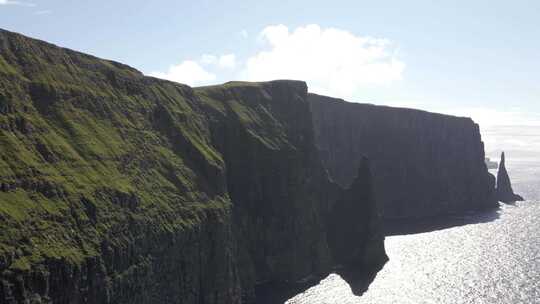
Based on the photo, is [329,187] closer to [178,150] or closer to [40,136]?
[178,150]

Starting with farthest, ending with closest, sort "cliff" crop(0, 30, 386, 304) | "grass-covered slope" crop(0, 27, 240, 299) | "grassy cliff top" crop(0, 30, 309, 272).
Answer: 1. "cliff" crop(0, 30, 386, 304)
2. "grassy cliff top" crop(0, 30, 309, 272)
3. "grass-covered slope" crop(0, 27, 240, 299)

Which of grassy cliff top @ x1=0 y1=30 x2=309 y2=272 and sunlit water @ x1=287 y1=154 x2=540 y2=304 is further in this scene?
sunlit water @ x1=287 y1=154 x2=540 y2=304

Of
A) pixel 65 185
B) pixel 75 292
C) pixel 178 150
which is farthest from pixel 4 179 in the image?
pixel 178 150

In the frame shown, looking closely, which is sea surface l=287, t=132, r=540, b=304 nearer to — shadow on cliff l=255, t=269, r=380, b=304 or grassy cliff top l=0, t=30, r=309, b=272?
shadow on cliff l=255, t=269, r=380, b=304

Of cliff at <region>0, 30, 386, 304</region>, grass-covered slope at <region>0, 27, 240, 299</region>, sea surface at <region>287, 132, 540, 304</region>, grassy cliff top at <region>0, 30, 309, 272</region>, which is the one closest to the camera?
grass-covered slope at <region>0, 27, 240, 299</region>

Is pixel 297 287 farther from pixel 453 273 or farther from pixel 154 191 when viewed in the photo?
pixel 154 191

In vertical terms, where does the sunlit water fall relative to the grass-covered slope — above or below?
below

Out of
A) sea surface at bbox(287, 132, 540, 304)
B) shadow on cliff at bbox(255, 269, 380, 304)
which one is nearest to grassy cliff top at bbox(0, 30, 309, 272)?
shadow on cliff at bbox(255, 269, 380, 304)
